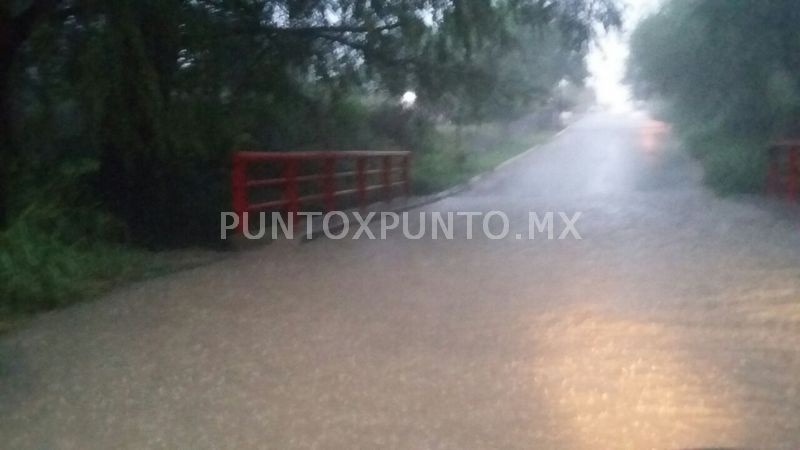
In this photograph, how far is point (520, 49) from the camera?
18.0 meters

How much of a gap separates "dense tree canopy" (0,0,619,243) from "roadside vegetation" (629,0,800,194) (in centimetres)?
440

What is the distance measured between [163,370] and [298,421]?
158 cm

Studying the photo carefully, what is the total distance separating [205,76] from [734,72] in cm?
1401

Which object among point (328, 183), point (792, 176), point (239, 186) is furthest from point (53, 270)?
point (792, 176)

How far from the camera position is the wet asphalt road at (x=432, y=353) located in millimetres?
6285

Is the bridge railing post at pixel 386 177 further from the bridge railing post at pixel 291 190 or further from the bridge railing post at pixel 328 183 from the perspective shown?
the bridge railing post at pixel 291 190

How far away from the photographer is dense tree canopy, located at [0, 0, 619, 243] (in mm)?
11312

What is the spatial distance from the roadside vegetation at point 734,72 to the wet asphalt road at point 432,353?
9.42 metres

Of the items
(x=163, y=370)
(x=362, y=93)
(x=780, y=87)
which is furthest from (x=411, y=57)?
(x=163, y=370)

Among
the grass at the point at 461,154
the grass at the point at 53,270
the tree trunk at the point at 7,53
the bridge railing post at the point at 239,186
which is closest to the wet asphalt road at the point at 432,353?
the grass at the point at 53,270

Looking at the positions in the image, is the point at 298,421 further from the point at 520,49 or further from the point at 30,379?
the point at 520,49

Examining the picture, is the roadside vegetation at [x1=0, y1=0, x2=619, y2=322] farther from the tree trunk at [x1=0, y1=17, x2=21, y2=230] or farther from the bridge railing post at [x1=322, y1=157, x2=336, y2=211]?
the bridge railing post at [x1=322, y1=157, x2=336, y2=211]

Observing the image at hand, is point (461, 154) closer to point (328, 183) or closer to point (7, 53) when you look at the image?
point (328, 183)

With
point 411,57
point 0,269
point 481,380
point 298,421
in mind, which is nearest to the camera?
point 298,421
